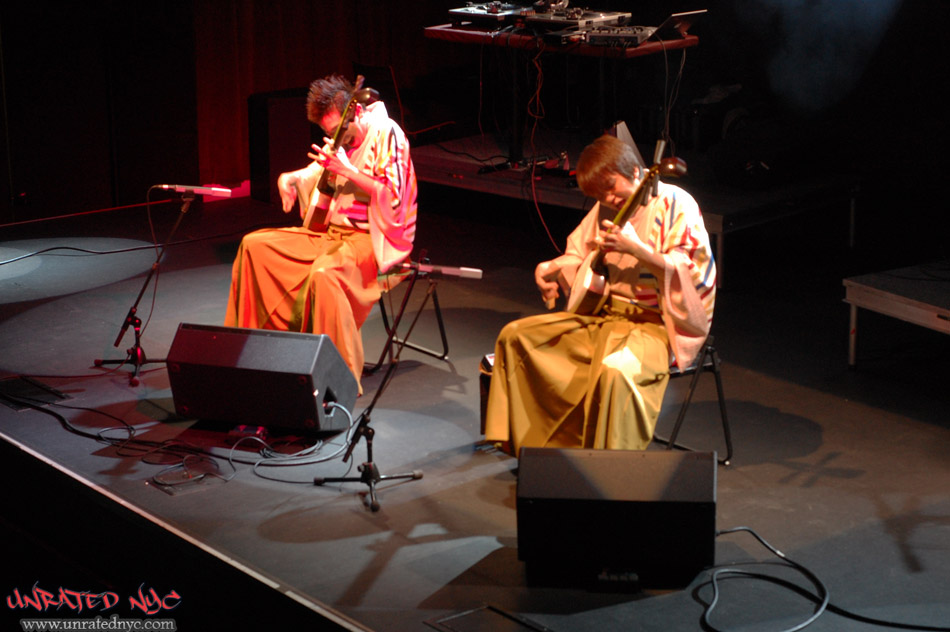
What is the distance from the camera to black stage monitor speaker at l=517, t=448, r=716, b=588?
→ 10.1ft

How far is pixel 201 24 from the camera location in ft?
26.6

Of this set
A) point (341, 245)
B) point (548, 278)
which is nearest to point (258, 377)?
point (341, 245)

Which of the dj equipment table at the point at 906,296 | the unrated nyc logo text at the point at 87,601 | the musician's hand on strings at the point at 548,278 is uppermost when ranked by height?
the musician's hand on strings at the point at 548,278

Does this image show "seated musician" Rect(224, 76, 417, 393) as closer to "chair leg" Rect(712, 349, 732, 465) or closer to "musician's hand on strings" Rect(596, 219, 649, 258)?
"musician's hand on strings" Rect(596, 219, 649, 258)

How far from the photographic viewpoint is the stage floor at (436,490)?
3.13m

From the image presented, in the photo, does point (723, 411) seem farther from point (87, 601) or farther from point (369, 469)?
point (87, 601)

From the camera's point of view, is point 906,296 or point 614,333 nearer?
point 614,333

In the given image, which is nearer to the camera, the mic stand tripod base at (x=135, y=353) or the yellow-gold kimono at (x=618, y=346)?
the yellow-gold kimono at (x=618, y=346)

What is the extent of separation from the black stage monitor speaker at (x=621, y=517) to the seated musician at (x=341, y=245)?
5.26 feet

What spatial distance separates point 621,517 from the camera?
3092 mm

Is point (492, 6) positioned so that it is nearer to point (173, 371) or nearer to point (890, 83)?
point (890, 83)

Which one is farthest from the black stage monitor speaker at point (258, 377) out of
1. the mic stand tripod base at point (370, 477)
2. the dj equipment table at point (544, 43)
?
the dj equipment table at point (544, 43)

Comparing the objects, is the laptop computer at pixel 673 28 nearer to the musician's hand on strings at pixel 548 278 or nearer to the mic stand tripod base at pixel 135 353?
the musician's hand on strings at pixel 548 278

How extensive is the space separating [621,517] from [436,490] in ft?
2.92
